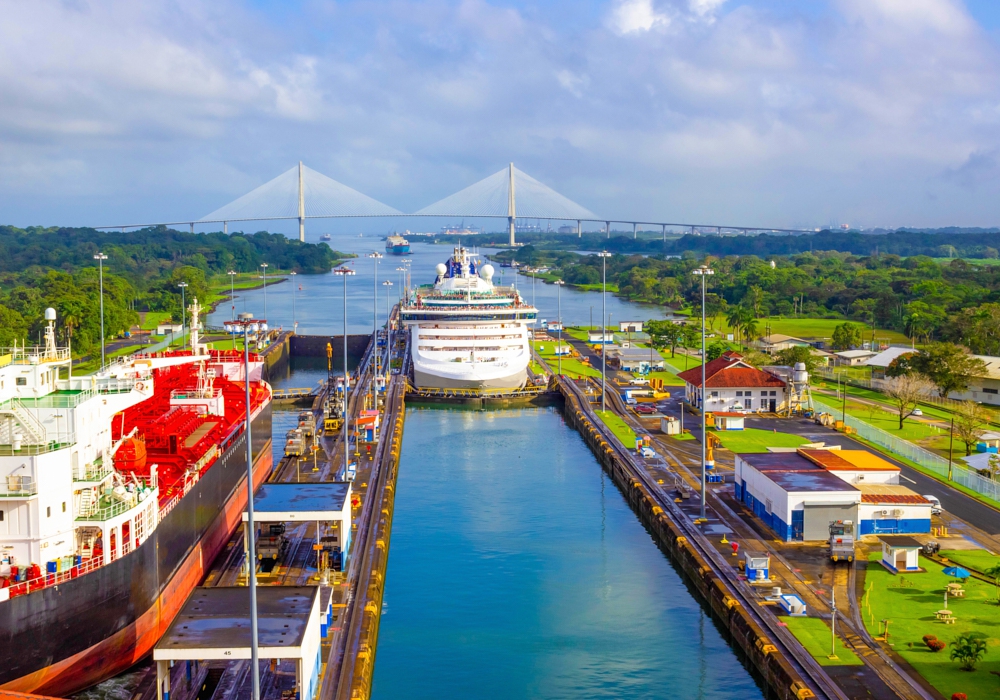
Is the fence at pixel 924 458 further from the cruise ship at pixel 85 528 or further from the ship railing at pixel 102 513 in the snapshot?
the ship railing at pixel 102 513

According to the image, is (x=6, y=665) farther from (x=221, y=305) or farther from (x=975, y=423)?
(x=221, y=305)

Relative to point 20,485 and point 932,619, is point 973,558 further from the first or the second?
point 20,485

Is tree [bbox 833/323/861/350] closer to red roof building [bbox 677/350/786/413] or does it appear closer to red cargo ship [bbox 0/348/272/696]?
red roof building [bbox 677/350/786/413]

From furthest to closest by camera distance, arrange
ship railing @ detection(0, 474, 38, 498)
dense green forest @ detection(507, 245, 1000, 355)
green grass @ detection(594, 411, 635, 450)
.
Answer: dense green forest @ detection(507, 245, 1000, 355) < green grass @ detection(594, 411, 635, 450) < ship railing @ detection(0, 474, 38, 498)

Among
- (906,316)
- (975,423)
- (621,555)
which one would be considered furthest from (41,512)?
(906,316)

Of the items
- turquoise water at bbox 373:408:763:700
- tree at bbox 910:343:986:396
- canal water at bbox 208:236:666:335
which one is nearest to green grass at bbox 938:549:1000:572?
turquoise water at bbox 373:408:763:700

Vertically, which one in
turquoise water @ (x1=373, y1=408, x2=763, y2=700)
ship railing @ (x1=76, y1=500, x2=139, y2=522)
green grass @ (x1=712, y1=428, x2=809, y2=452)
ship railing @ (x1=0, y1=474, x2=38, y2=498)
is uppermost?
ship railing @ (x1=0, y1=474, x2=38, y2=498)

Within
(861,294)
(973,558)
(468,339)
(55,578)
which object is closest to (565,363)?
(468,339)
